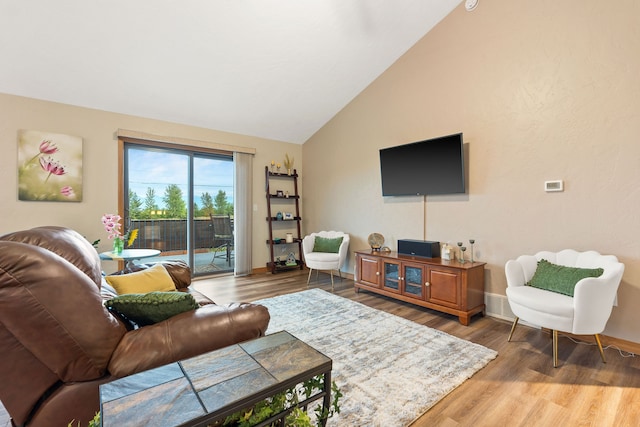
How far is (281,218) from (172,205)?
185 centimetres

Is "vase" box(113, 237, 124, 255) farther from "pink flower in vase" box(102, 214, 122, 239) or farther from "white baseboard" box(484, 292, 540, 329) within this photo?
"white baseboard" box(484, 292, 540, 329)

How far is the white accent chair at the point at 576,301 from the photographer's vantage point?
2037 mm

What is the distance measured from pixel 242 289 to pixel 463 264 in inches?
115

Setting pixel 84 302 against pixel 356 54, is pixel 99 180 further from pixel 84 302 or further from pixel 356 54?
pixel 356 54

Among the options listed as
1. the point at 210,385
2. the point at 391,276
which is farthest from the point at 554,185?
the point at 210,385

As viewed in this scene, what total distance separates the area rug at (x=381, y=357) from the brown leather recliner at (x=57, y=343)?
1.06 meters

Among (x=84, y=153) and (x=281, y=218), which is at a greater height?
(x=84, y=153)

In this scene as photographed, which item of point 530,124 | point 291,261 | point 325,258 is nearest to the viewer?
point 530,124

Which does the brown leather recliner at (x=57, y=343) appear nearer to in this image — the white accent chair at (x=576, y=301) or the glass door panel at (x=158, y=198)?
the white accent chair at (x=576, y=301)

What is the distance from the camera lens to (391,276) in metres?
3.61

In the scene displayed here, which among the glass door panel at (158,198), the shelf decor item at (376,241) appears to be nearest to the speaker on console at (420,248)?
the shelf decor item at (376,241)

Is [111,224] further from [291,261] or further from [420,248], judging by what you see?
[420,248]

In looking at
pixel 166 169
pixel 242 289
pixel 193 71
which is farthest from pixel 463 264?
pixel 166 169

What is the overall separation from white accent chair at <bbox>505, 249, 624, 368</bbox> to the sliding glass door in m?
4.24
